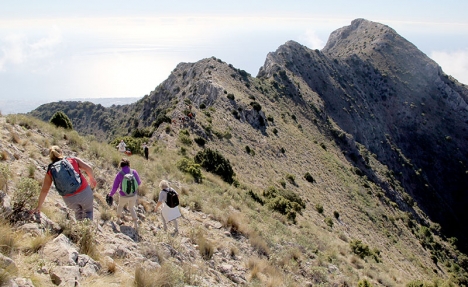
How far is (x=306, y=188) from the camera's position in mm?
30641

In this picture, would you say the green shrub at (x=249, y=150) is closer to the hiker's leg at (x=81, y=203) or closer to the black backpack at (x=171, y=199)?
the black backpack at (x=171, y=199)

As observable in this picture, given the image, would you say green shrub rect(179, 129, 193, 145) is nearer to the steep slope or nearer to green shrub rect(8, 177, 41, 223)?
green shrub rect(8, 177, 41, 223)

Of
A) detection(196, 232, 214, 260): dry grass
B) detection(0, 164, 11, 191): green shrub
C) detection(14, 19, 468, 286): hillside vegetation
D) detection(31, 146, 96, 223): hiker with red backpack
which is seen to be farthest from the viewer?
detection(14, 19, 468, 286): hillside vegetation

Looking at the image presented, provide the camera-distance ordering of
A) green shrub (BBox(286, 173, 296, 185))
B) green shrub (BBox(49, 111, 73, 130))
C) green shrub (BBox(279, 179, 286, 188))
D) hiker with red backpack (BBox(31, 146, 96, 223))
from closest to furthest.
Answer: hiker with red backpack (BBox(31, 146, 96, 223)) → green shrub (BBox(49, 111, 73, 130)) → green shrub (BBox(279, 179, 286, 188)) → green shrub (BBox(286, 173, 296, 185))

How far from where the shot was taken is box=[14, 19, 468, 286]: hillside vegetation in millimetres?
10844

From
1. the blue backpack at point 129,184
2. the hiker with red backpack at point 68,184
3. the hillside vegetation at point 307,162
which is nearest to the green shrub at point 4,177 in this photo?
the hiker with red backpack at point 68,184

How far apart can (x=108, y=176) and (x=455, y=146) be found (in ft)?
306

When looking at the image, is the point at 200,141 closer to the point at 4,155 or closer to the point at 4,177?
the point at 4,155

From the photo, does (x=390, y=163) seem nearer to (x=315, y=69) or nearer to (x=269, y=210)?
(x=315, y=69)

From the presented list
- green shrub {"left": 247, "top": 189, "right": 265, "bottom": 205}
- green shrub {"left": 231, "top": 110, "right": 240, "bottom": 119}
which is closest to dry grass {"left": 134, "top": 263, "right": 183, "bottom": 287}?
green shrub {"left": 247, "top": 189, "right": 265, "bottom": 205}

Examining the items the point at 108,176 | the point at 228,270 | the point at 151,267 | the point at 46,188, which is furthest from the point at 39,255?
the point at 108,176

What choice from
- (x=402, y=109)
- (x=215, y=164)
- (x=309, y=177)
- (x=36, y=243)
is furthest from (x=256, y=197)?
(x=402, y=109)

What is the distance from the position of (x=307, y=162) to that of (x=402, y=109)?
60212mm

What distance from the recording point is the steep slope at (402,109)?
66500 millimetres
